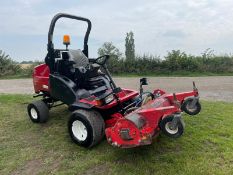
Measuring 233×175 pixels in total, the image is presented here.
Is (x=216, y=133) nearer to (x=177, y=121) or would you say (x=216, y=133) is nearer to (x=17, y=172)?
(x=177, y=121)

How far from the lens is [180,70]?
19438mm

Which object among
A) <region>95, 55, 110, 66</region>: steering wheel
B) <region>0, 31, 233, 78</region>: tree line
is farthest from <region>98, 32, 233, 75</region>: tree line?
<region>95, 55, 110, 66</region>: steering wheel

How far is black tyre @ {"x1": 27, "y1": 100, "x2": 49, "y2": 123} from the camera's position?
6.77 m

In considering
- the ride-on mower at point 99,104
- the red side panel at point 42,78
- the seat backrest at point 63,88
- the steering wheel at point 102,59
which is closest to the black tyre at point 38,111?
the ride-on mower at point 99,104

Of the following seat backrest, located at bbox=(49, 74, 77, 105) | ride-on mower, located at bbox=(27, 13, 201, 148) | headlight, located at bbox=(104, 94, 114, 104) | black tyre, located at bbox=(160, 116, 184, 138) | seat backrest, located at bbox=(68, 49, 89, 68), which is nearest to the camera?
black tyre, located at bbox=(160, 116, 184, 138)

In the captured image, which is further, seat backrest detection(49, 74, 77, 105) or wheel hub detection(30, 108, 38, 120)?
wheel hub detection(30, 108, 38, 120)

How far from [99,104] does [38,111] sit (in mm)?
1932

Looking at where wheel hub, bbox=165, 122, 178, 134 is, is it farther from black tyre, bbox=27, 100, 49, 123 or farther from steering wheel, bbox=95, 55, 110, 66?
black tyre, bbox=27, 100, 49, 123

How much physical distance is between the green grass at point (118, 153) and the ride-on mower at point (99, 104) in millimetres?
352

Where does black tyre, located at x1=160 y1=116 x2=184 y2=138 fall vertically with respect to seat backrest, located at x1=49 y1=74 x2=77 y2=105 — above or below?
below

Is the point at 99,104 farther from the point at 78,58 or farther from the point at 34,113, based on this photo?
the point at 34,113

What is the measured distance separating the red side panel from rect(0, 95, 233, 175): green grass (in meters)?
0.81

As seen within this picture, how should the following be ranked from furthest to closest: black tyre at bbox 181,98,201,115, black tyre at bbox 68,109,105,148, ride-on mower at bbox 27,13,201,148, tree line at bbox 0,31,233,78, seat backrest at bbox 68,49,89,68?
tree line at bbox 0,31,233,78 → seat backrest at bbox 68,49,89,68 → black tyre at bbox 181,98,201,115 → black tyre at bbox 68,109,105,148 → ride-on mower at bbox 27,13,201,148

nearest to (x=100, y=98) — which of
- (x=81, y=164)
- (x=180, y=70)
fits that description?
(x=81, y=164)
